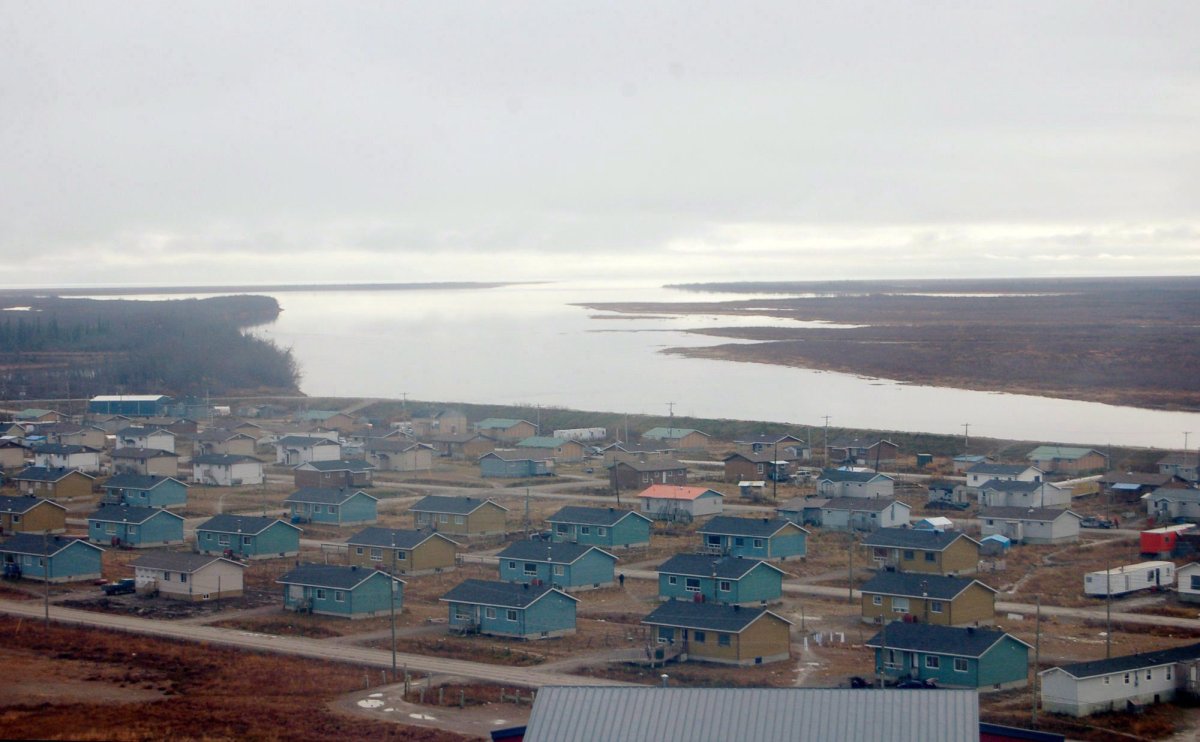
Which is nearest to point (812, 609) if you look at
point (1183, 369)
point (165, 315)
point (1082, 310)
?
point (1183, 369)

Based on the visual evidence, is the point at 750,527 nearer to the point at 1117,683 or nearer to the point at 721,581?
the point at 721,581

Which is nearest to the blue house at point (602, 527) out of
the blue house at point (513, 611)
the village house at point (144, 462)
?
the blue house at point (513, 611)

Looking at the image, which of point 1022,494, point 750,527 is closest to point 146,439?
point 750,527

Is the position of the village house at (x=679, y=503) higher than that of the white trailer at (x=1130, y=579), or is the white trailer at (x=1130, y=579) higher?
the village house at (x=679, y=503)

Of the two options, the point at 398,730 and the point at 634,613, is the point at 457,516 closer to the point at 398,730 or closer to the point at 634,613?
the point at 634,613

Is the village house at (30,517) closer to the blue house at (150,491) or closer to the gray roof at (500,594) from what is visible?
the blue house at (150,491)

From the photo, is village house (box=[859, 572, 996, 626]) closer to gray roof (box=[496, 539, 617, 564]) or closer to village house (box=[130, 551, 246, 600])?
gray roof (box=[496, 539, 617, 564])

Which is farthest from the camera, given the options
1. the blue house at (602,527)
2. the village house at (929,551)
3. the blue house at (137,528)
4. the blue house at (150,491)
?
the blue house at (150,491)
